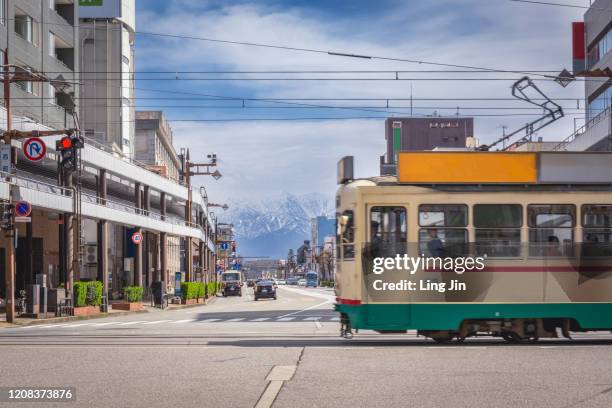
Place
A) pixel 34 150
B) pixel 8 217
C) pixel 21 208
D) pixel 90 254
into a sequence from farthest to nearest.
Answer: pixel 90 254 → pixel 34 150 → pixel 8 217 → pixel 21 208

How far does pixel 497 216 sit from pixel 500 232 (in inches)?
13.6

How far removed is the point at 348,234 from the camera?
18391 mm

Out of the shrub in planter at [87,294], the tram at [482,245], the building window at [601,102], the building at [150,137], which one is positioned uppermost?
the building at [150,137]

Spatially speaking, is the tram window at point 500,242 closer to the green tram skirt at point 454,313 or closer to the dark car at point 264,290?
the green tram skirt at point 454,313

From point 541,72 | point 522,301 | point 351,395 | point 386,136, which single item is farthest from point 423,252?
point 386,136

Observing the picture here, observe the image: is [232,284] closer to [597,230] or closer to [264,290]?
[264,290]

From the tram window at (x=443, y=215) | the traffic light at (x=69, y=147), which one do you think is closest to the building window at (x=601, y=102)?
the traffic light at (x=69, y=147)

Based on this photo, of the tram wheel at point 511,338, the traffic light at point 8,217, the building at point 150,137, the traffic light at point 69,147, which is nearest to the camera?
the tram wheel at point 511,338

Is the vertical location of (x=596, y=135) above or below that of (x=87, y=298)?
above

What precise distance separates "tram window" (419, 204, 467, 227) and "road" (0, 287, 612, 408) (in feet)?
8.44

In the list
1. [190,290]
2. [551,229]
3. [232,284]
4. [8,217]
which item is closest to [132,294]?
[190,290]

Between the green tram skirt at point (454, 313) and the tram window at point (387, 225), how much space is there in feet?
4.48

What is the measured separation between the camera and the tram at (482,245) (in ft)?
58.7

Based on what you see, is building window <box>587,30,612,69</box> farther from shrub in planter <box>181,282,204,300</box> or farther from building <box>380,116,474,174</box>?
building <box>380,116,474,174</box>
